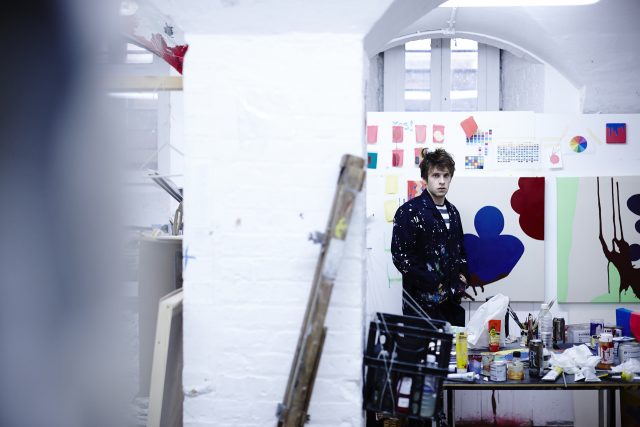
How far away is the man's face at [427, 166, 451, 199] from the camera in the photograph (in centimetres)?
382

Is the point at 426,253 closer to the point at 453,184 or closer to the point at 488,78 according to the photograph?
the point at 453,184

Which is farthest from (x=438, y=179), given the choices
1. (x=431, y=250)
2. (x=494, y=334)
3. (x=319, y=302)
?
(x=319, y=302)

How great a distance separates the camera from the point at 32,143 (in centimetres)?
84

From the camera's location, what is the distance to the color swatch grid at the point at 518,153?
4.35 m

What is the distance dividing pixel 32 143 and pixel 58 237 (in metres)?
0.14

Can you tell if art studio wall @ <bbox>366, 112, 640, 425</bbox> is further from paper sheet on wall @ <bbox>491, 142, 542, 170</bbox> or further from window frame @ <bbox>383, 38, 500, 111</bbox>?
window frame @ <bbox>383, 38, 500, 111</bbox>

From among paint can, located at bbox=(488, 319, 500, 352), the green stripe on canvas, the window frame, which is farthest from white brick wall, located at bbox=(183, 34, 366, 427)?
the window frame

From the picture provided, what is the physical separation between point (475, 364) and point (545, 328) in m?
0.71

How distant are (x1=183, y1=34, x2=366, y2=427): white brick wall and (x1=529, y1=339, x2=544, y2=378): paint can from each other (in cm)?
113

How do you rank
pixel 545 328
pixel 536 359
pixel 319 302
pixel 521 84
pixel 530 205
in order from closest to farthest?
pixel 319 302 < pixel 536 359 < pixel 545 328 < pixel 530 205 < pixel 521 84

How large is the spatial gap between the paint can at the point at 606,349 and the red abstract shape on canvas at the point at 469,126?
6.00 feet

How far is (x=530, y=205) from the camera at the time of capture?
4.34m

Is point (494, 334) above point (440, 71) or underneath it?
underneath

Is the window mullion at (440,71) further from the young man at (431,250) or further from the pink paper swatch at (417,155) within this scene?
the young man at (431,250)
